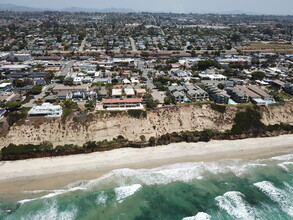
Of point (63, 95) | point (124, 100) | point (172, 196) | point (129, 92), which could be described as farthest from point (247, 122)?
point (63, 95)

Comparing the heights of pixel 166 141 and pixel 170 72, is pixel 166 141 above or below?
below

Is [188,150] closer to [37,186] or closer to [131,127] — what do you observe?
[131,127]

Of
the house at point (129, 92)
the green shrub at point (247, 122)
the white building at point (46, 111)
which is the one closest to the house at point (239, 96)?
the green shrub at point (247, 122)

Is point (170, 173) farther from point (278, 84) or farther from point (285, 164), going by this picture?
point (278, 84)

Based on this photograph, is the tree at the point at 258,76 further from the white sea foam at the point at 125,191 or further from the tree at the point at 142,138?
the white sea foam at the point at 125,191

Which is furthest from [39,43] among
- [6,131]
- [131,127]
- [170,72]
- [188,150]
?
[188,150]

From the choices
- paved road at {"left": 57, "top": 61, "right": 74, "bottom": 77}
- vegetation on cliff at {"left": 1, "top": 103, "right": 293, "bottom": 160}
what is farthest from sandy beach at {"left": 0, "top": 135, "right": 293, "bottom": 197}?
paved road at {"left": 57, "top": 61, "right": 74, "bottom": 77}

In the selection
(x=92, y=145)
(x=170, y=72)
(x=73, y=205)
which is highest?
(x=170, y=72)
